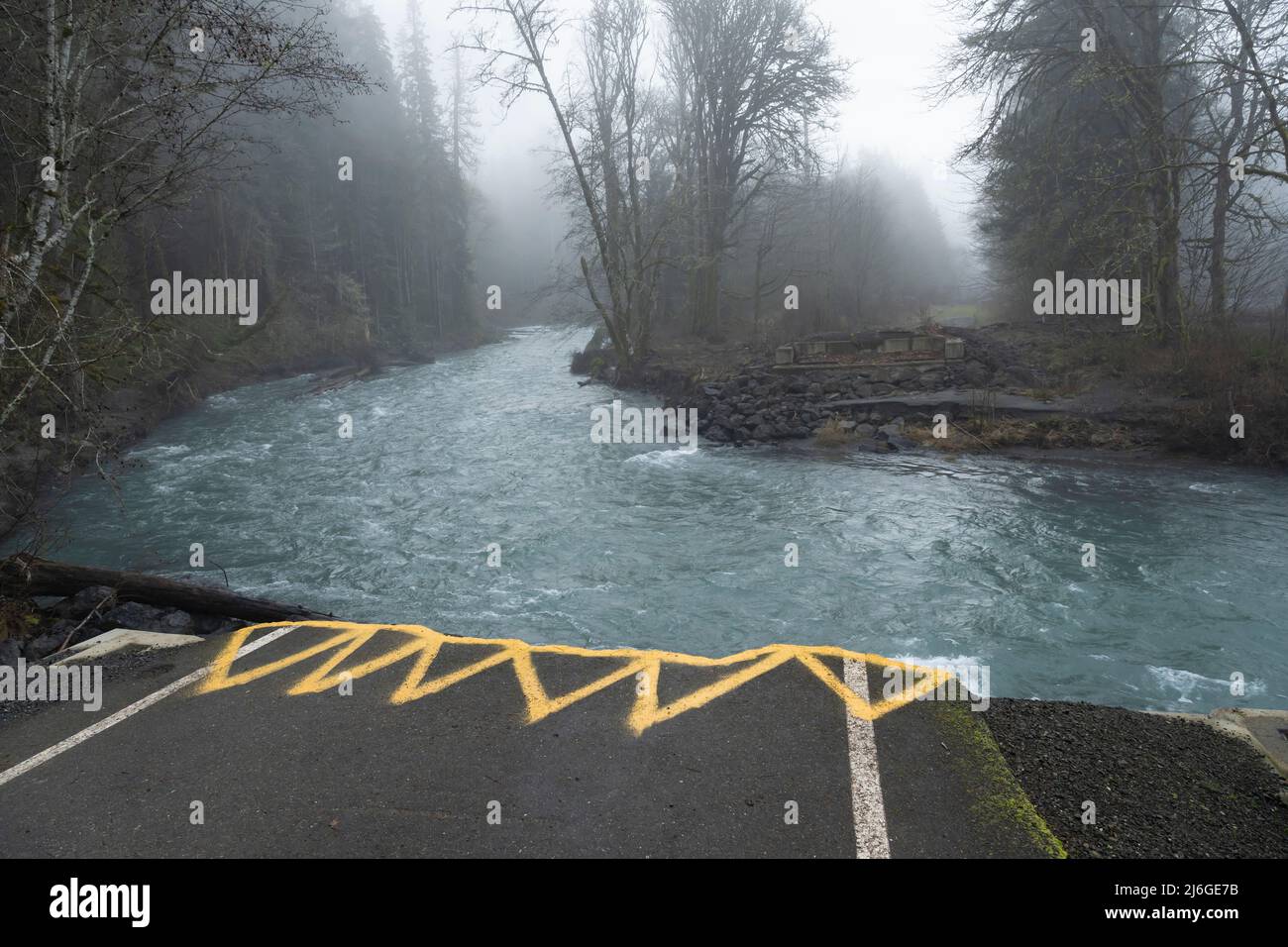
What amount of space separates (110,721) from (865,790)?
5180 millimetres

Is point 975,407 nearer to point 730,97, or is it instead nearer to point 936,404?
point 936,404

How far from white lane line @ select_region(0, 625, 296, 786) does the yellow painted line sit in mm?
102

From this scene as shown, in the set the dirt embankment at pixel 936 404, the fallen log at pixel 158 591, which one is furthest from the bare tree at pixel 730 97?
the fallen log at pixel 158 591

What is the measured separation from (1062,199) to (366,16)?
176ft

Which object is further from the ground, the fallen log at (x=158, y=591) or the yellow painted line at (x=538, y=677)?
the fallen log at (x=158, y=591)

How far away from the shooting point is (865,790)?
3.96 m

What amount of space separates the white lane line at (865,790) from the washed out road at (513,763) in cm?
1

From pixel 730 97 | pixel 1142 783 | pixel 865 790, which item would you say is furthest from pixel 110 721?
pixel 730 97

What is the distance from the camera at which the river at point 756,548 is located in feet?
25.6

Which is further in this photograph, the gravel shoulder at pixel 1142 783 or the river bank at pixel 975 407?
the river bank at pixel 975 407

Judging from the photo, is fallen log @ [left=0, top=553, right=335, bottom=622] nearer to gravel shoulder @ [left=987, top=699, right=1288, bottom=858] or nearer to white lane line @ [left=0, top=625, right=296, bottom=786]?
white lane line @ [left=0, top=625, right=296, bottom=786]

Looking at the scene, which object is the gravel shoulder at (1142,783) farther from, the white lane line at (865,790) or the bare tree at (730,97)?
the bare tree at (730,97)

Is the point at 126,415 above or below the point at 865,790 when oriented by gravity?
above

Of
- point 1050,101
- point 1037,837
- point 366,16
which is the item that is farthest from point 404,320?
point 1037,837
